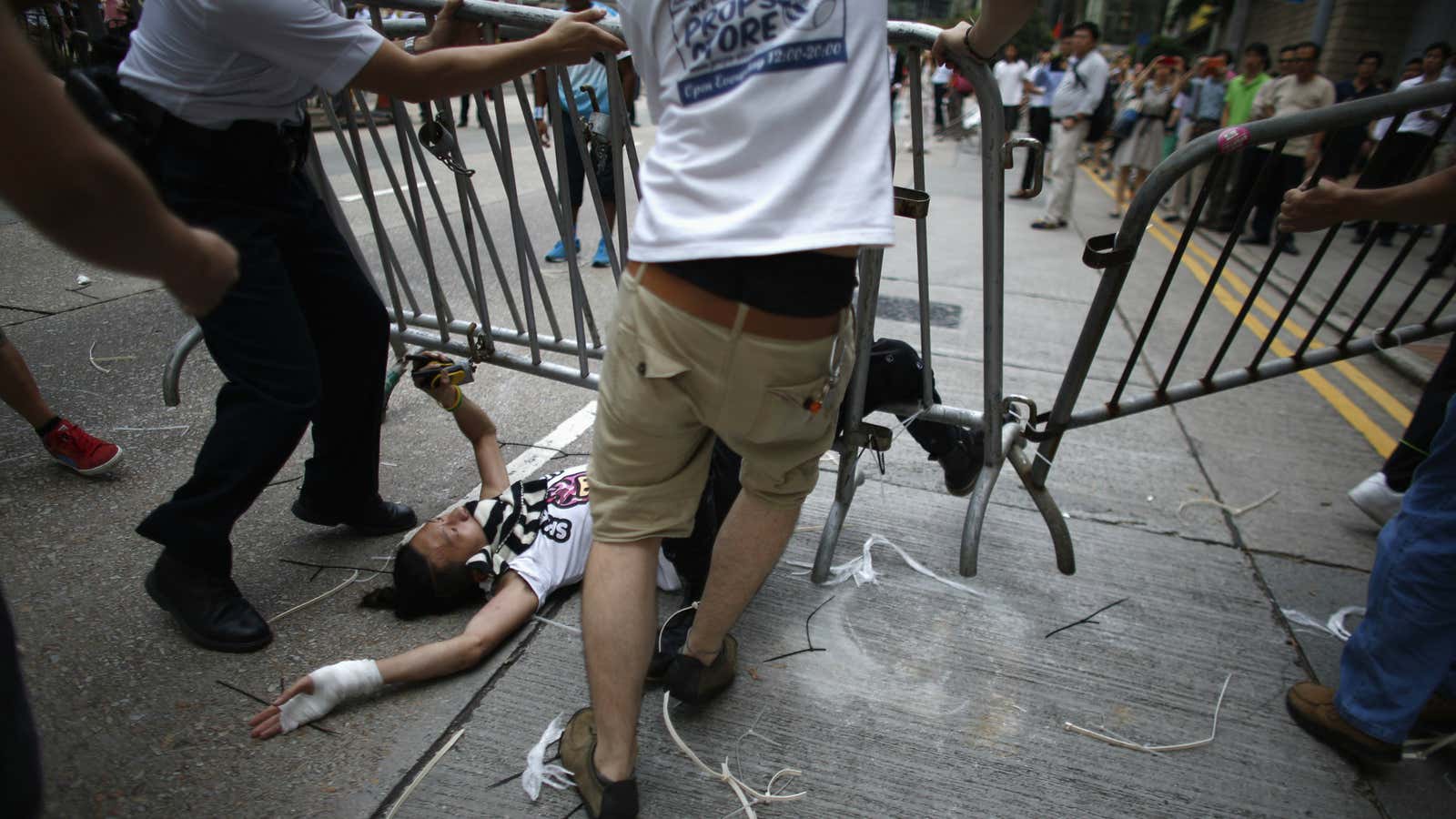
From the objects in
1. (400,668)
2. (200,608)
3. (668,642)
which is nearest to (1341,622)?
(668,642)

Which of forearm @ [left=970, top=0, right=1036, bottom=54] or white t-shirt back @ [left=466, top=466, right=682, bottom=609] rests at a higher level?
forearm @ [left=970, top=0, right=1036, bottom=54]

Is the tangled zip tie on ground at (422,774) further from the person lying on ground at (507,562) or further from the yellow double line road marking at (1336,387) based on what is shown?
the yellow double line road marking at (1336,387)

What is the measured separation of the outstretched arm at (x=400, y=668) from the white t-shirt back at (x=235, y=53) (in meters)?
1.45

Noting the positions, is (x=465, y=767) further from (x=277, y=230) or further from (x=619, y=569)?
(x=277, y=230)

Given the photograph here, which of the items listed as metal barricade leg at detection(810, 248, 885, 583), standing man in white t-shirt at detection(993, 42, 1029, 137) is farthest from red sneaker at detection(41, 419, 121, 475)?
standing man in white t-shirt at detection(993, 42, 1029, 137)

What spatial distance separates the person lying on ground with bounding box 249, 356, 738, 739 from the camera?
90.7 inches

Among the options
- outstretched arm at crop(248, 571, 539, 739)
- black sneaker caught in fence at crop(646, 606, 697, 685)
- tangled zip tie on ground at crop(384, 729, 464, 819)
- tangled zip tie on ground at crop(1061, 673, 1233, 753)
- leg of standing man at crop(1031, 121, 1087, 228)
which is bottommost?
leg of standing man at crop(1031, 121, 1087, 228)

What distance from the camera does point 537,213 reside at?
839cm

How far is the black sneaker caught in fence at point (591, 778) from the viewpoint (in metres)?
1.72

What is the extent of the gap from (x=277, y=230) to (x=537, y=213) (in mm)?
6303

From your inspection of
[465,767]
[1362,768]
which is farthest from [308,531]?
[1362,768]

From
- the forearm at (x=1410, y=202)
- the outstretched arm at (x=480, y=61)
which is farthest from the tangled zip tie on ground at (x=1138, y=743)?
the outstretched arm at (x=480, y=61)

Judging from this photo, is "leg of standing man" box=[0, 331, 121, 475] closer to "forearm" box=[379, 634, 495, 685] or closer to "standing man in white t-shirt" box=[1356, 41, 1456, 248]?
"forearm" box=[379, 634, 495, 685]

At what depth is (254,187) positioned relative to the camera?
2.20 m
